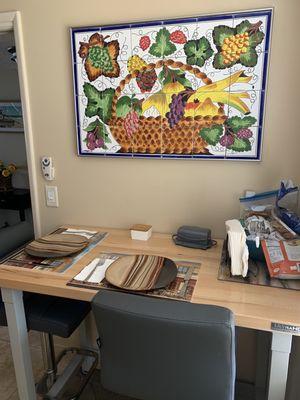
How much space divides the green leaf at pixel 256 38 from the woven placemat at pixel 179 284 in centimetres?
102

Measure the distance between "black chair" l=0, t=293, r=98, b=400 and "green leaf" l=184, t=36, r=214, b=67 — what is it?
50.6 inches

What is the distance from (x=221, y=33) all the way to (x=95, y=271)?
1.20 m

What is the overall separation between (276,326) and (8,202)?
122 inches

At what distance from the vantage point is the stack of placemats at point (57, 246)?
148 centimetres

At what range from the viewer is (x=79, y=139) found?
1759 mm

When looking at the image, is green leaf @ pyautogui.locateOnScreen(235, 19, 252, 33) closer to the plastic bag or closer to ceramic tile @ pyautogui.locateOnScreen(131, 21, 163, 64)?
ceramic tile @ pyautogui.locateOnScreen(131, 21, 163, 64)

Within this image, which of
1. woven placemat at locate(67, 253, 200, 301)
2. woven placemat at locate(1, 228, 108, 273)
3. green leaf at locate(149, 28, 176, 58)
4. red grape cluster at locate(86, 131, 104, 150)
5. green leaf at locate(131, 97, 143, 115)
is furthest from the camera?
red grape cluster at locate(86, 131, 104, 150)

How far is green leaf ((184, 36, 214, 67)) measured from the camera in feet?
4.80

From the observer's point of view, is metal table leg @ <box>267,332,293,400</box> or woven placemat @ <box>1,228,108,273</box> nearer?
metal table leg @ <box>267,332,293,400</box>

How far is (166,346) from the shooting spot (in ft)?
3.12

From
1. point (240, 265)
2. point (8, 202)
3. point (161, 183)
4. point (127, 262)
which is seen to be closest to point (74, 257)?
point (127, 262)

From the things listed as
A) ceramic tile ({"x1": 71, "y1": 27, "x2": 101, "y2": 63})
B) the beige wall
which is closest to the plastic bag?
the beige wall

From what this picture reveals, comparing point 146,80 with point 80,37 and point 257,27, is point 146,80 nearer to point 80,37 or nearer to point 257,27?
point 80,37

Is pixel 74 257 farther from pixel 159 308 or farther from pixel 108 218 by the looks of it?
pixel 159 308
